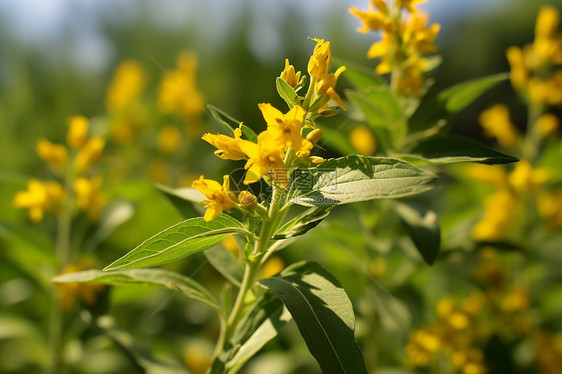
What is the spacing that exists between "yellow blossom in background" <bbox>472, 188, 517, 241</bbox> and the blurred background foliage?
0.22m

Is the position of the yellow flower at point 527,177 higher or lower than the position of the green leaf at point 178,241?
lower

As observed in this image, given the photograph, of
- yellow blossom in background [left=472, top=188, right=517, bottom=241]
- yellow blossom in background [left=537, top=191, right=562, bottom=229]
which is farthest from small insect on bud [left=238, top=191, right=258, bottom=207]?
yellow blossom in background [left=537, top=191, right=562, bottom=229]

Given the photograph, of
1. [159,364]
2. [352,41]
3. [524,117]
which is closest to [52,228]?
[159,364]

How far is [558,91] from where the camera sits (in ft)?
5.71

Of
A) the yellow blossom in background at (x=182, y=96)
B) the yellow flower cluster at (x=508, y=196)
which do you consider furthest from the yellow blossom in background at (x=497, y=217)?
the yellow blossom in background at (x=182, y=96)

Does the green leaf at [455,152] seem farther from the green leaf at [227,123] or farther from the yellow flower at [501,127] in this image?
the yellow flower at [501,127]

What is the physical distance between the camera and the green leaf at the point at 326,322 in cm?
61

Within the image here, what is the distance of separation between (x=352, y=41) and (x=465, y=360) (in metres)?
1.70

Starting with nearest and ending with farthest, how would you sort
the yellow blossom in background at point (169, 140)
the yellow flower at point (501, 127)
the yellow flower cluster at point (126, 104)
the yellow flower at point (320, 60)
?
the yellow flower at point (320, 60) < the yellow flower at point (501, 127) < the yellow flower cluster at point (126, 104) < the yellow blossom in background at point (169, 140)

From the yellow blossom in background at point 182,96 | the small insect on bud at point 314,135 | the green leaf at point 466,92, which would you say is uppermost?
the yellow blossom in background at point 182,96

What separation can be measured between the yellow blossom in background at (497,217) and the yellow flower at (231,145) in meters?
1.20

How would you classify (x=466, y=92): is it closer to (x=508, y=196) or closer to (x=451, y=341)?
(x=451, y=341)

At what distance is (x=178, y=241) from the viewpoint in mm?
619

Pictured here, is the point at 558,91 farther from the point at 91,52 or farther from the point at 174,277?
the point at 91,52
